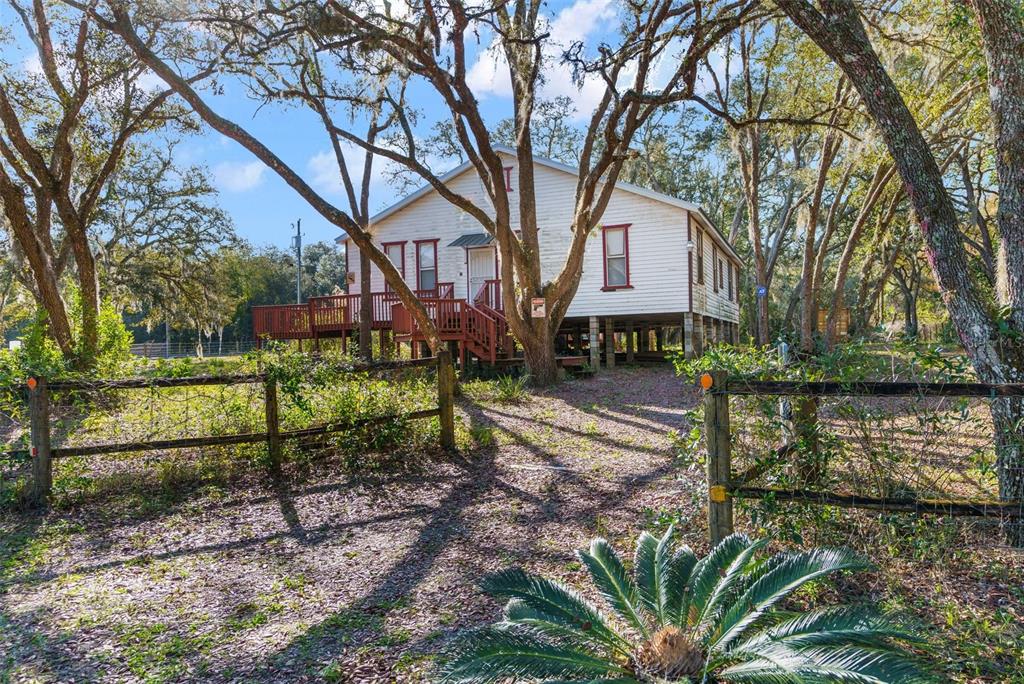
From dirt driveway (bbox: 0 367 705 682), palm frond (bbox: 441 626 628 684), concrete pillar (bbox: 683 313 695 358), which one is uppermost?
concrete pillar (bbox: 683 313 695 358)

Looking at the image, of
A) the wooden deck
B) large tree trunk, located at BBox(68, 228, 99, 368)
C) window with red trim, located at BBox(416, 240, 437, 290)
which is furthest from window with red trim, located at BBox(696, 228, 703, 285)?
large tree trunk, located at BBox(68, 228, 99, 368)

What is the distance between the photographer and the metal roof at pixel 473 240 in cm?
1819

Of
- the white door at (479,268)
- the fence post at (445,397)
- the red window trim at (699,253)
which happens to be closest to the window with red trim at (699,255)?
the red window trim at (699,253)

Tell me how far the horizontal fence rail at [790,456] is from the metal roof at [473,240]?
14.8 meters

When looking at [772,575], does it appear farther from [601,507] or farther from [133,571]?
[133,571]

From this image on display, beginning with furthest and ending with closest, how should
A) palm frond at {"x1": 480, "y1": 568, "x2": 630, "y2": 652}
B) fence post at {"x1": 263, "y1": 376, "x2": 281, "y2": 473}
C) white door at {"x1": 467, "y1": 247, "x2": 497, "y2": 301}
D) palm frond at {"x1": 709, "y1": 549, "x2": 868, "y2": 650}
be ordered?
1. white door at {"x1": 467, "y1": 247, "x2": 497, "y2": 301}
2. fence post at {"x1": 263, "y1": 376, "x2": 281, "y2": 473}
3. palm frond at {"x1": 480, "y1": 568, "x2": 630, "y2": 652}
4. palm frond at {"x1": 709, "y1": 549, "x2": 868, "y2": 650}

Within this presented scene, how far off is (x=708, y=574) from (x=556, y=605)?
28.8 inches

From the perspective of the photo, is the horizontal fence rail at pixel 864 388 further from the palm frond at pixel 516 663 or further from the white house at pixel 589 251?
the white house at pixel 589 251

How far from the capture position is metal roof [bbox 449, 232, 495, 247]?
18.2 meters

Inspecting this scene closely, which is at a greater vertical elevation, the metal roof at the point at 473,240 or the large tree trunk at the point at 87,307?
the metal roof at the point at 473,240

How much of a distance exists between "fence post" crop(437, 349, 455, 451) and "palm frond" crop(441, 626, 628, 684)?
4.71 metres

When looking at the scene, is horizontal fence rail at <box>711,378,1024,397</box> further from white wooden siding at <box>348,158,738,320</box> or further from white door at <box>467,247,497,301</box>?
white door at <box>467,247,497,301</box>

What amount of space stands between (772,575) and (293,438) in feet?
16.6

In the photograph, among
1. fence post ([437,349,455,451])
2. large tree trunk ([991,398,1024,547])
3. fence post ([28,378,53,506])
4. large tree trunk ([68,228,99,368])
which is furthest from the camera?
large tree trunk ([68,228,99,368])
